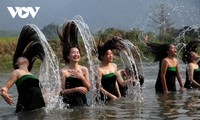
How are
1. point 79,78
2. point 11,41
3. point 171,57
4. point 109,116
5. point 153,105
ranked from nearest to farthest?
point 109,116, point 79,78, point 153,105, point 171,57, point 11,41

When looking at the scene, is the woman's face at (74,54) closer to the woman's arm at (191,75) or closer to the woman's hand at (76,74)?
the woman's hand at (76,74)

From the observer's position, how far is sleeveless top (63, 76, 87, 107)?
29.8 ft

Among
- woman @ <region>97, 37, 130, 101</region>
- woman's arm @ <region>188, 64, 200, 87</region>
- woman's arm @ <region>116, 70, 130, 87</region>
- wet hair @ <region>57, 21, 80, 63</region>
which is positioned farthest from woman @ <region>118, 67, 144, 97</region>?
wet hair @ <region>57, 21, 80, 63</region>

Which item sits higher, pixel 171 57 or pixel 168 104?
pixel 171 57

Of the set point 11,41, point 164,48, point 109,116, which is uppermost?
point 11,41

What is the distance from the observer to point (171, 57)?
39.5 feet

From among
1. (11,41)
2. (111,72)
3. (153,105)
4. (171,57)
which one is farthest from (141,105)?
(11,41)

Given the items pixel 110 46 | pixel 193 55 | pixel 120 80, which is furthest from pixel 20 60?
pixel 193 55

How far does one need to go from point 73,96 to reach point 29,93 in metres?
1.13

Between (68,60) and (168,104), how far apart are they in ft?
8.24

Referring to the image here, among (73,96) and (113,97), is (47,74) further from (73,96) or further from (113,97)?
(113,97)

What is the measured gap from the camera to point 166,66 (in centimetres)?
1186

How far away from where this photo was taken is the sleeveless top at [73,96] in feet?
29.8

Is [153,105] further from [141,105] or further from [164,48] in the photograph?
[164,48]
